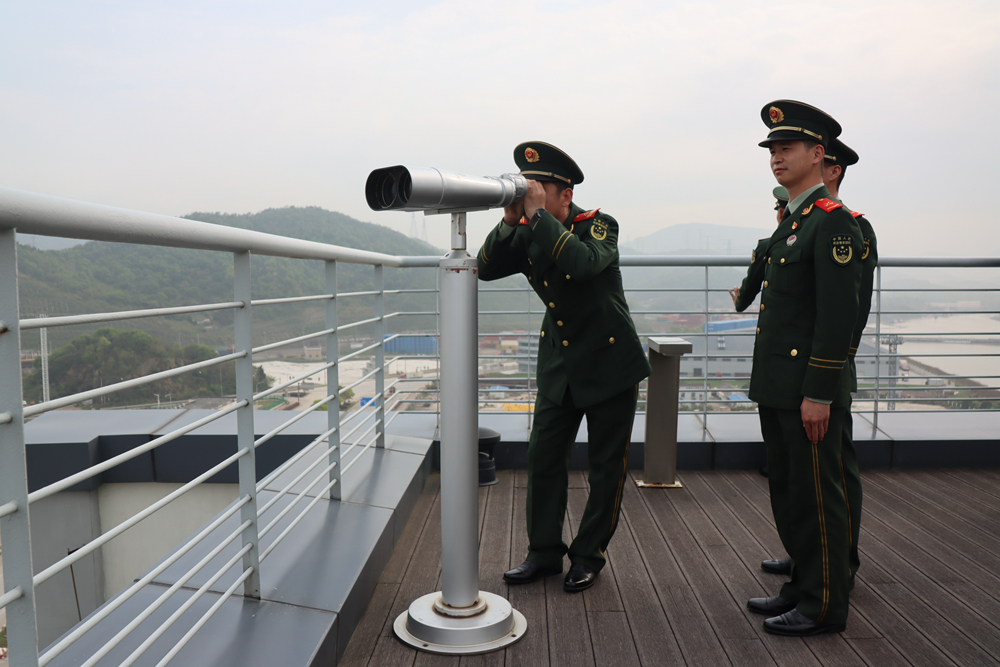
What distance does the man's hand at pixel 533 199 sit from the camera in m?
1.97

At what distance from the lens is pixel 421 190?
1505 mm

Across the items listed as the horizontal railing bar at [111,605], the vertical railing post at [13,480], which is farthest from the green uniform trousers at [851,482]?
the vertical railing post at [13,480]

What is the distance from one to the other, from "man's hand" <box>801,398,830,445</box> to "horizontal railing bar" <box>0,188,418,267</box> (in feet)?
5.07

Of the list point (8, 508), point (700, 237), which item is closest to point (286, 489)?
point (8, 508)

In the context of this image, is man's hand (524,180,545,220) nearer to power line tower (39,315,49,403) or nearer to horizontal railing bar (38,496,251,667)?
horizontal railing bar (38,496,251,667)

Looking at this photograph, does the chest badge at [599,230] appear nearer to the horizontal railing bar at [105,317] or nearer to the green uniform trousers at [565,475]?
the green uniform trousers at [565,475]

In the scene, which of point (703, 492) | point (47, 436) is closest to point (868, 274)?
point (703, 492)

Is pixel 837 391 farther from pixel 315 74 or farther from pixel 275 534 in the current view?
pixel 315 74

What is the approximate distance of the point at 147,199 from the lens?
55.7 metres

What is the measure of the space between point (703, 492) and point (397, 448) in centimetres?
156

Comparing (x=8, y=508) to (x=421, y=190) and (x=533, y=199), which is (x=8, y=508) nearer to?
(x=421, y=190)

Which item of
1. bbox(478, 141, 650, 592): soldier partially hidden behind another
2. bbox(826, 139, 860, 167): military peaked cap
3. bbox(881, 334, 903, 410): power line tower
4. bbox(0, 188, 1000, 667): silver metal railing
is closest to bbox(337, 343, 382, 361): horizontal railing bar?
bbox(0, 188, 1000, 667): silver metal railing

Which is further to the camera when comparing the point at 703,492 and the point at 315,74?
the point at 315,74

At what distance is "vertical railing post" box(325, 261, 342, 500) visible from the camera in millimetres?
2348
